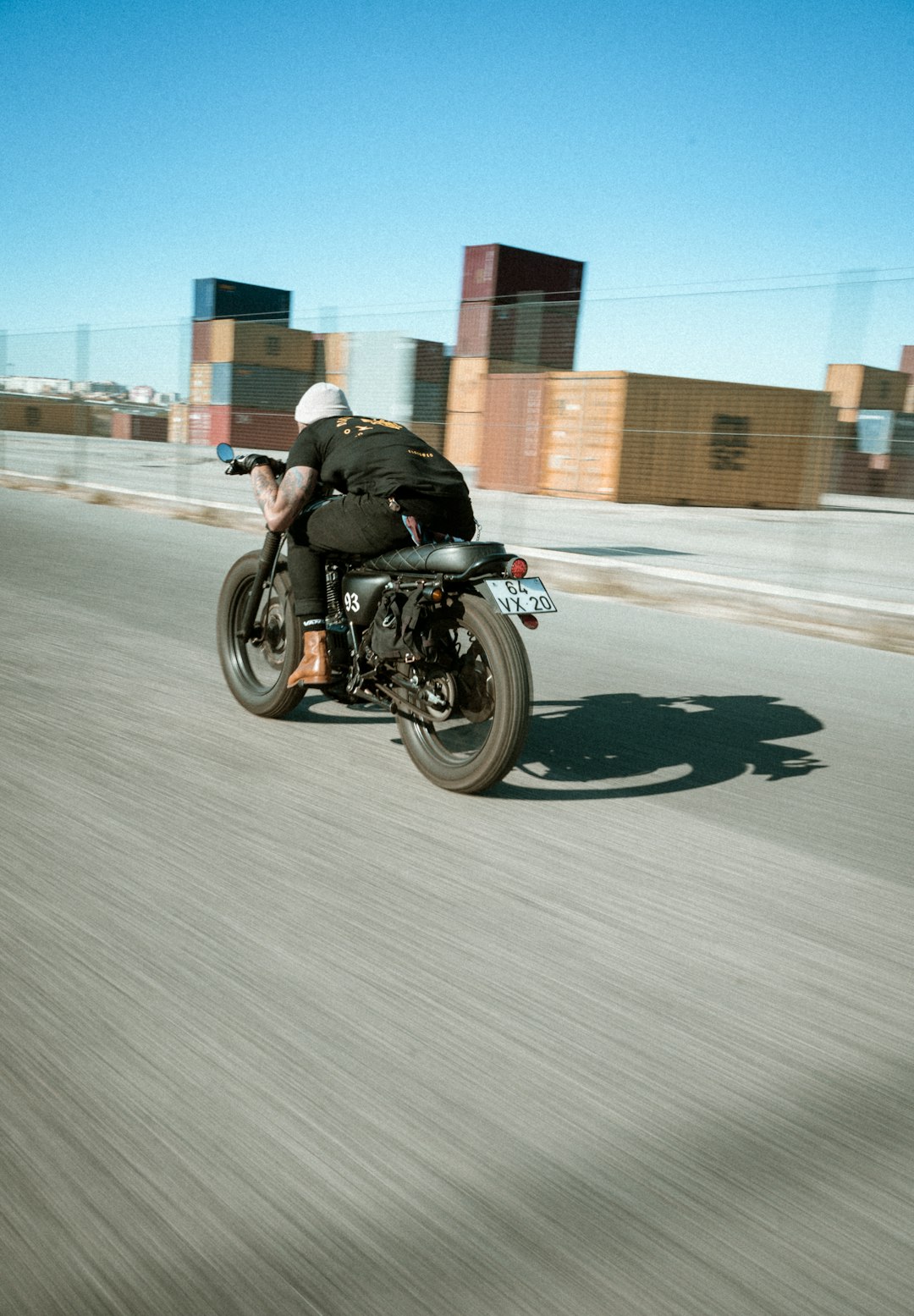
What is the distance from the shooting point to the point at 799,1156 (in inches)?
85.4

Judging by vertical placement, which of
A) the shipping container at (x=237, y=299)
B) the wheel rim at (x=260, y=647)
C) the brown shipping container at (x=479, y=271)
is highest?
the brown shipping container at (x=479, y=271)

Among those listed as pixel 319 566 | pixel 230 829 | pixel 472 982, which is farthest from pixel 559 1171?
pixel 319 566

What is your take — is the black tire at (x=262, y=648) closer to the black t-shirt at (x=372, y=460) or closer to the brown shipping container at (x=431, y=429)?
the black t-shirt at (x=372, y=460)

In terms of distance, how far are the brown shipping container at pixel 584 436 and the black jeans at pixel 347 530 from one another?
14983 mm

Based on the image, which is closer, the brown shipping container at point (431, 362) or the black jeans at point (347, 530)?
the black jeans at point (347, 530)

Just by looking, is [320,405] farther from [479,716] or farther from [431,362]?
[431,362]

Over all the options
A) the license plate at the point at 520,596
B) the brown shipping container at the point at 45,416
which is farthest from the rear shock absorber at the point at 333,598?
the brown shipping container at the point at 45,416

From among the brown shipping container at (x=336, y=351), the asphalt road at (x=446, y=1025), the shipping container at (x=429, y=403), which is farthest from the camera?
the brown shipping container at (x=336, y=351)

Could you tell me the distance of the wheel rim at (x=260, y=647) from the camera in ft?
17.3

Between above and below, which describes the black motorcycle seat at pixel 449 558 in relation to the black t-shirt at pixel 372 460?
below

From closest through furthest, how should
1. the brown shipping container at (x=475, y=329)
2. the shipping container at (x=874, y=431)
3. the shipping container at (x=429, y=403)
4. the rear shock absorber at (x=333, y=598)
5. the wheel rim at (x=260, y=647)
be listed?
the rear shock absorber at (x=333, y=598) → the wheel rim at (x=260, y=647) → the shipping container at (x=874, y=431) → the brown shipping container at (x=475, y=329) → the shipping container at (x=429, y=403)

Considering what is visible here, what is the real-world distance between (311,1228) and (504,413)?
15.0 metres

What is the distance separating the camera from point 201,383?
18.5m

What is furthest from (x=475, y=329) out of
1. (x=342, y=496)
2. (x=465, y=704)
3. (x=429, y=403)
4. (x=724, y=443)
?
(x=465, y=704)
